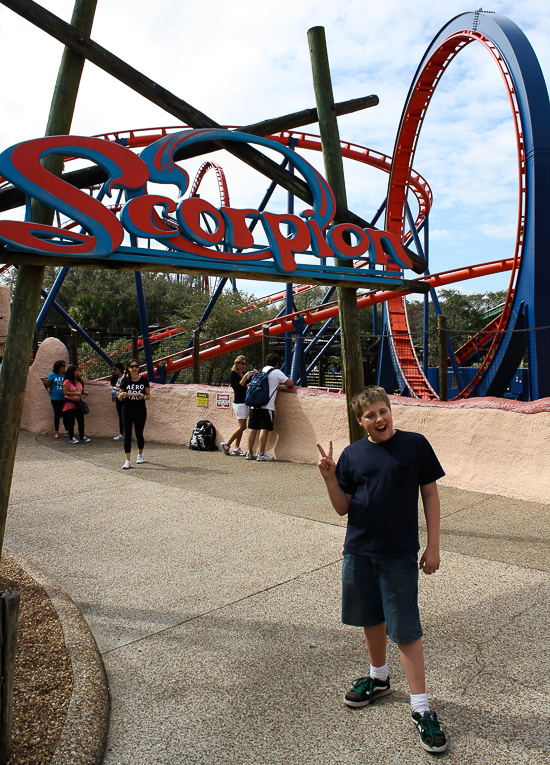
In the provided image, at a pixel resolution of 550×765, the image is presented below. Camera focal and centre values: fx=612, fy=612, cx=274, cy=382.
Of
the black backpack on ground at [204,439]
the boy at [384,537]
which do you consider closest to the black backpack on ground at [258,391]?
the black backpack on ground at [204,439]

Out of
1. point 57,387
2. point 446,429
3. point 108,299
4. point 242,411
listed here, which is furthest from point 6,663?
point 108,299

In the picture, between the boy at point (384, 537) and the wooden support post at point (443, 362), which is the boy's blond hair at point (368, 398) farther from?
the wooden support post at point (443, 362)

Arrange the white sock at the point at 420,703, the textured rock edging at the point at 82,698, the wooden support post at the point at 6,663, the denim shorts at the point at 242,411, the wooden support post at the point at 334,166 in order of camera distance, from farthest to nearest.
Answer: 1. the denim shorts at the point at 242,411
2. the wooden support post at the point at 334,166
3. the white sock at the point at 420,703
4. the textured rock edging at the point at 82,698
5. the wooden support post at the point at 6,663

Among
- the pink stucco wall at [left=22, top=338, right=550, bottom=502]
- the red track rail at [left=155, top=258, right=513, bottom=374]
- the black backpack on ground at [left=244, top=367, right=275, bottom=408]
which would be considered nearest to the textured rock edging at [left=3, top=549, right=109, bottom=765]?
the pink stucco wall at [left=22, top=338, right=550, bottom=502]

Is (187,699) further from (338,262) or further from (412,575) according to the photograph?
(338,262)

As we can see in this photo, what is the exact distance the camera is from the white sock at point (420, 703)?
239 centimetres

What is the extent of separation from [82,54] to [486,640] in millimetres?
4290

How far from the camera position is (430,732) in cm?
232

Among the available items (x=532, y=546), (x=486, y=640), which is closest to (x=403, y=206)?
(x=532, y=546)

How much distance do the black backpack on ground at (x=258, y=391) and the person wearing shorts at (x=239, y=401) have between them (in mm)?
260

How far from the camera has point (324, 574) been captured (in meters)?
4.21

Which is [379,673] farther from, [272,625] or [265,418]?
[265,418]

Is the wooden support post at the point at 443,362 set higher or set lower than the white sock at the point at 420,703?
higher

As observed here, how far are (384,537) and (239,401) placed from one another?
22.4ft
